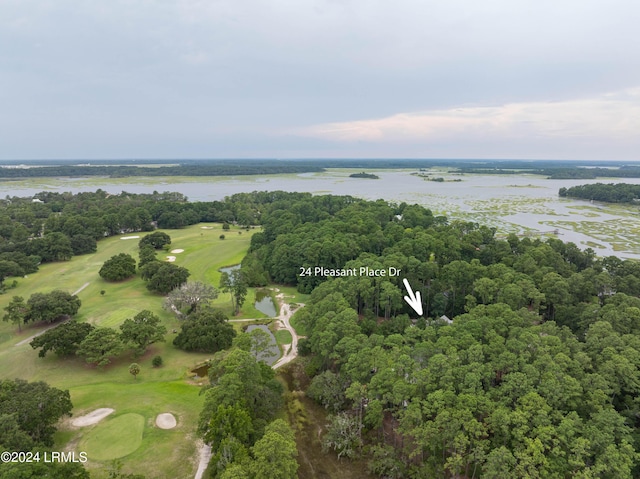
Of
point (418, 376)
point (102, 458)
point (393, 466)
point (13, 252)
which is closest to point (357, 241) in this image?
point (418, 376)

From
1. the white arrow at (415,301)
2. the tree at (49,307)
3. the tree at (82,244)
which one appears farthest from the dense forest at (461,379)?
the tree at (82,244)

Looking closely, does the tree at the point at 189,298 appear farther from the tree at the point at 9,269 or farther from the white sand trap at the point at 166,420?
the tree at the point at 9,269

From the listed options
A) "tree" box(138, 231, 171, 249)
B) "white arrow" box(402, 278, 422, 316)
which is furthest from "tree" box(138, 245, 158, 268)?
"white arrow" box(402, 278, 422, 316)

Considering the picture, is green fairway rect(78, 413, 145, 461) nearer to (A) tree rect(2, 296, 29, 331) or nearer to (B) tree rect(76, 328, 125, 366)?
(B) tree rect(76, 328, 125, 366)

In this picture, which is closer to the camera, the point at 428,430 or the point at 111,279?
the point at 428,430

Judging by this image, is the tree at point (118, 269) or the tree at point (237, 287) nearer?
the tree at point (237, 287)

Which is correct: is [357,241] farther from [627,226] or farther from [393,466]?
[627,226]
